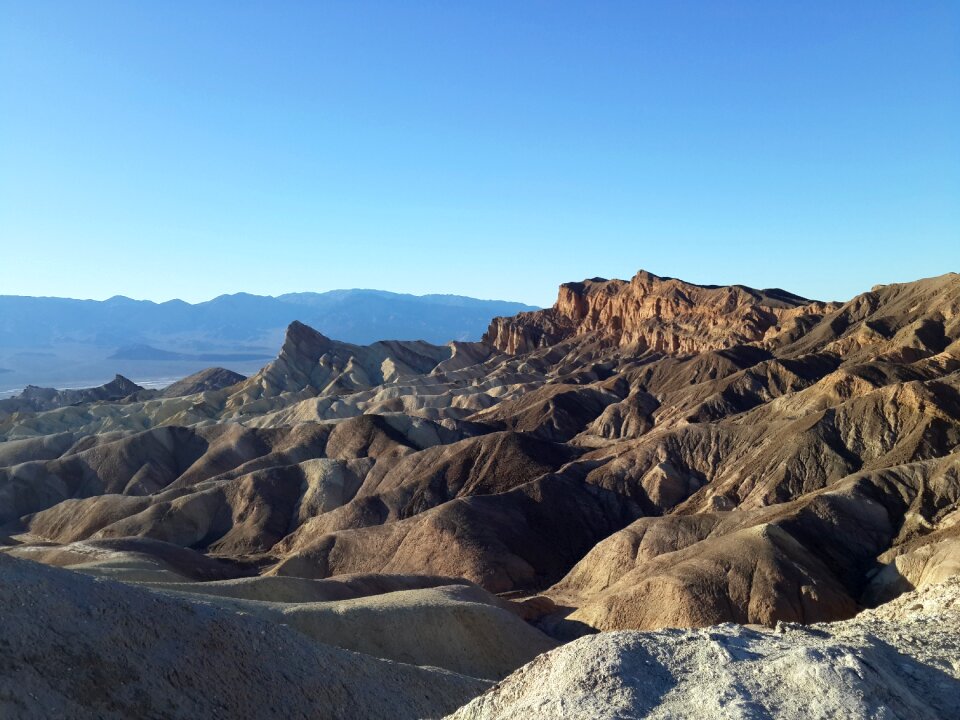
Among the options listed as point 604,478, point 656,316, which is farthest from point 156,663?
point 656,316

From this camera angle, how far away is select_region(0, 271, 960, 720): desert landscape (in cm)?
1712

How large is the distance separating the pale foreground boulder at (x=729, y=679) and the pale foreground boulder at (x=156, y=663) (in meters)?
5.37

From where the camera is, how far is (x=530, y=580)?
54.1m

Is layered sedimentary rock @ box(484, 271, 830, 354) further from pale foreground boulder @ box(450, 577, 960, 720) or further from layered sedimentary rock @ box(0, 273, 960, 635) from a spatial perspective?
pale foreground boulder @ box(450, 577, 960, 720)

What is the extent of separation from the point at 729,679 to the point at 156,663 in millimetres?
12389

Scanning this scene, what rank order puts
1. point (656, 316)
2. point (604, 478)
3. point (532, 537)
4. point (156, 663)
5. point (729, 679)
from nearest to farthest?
point (729, 679) → point (156, 663) → point (532, 537) → point (604, 478) → point (656, 316)

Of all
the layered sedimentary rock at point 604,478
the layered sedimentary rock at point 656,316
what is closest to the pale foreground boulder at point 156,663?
the layered sedimentary rock at point 604,478

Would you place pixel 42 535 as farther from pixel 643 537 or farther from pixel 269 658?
pixel 269 658

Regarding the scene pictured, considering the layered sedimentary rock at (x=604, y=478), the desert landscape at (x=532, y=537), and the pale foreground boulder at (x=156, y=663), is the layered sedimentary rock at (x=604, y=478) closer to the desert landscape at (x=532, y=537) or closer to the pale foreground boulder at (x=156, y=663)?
the desert landscape at (x=532, y=537)

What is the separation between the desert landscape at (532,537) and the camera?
1712 cm

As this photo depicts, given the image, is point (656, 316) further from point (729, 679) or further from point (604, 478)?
point (729, 679)

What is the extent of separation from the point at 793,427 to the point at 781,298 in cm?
7666

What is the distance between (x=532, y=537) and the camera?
192 ft

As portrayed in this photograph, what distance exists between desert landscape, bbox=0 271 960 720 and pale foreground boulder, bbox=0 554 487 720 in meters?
0.07
